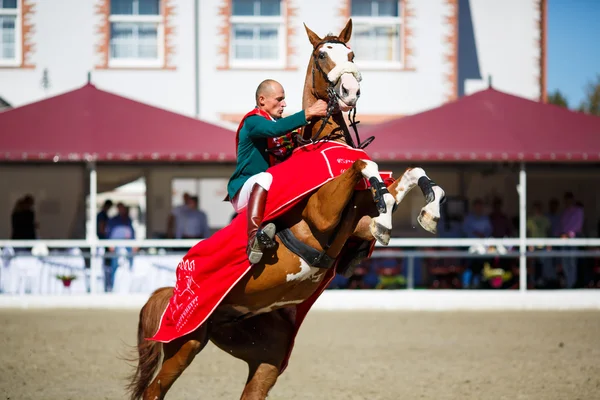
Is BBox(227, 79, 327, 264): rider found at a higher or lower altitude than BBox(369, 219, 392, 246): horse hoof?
higher

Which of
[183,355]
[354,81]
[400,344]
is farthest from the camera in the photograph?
[400,344]

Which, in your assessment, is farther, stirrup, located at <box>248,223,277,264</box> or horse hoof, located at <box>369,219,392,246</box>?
stirrup, located at <box>248,223,277,264</box>

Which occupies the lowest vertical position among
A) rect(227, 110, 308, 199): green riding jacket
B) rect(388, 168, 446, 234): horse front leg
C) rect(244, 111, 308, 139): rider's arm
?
rect(388, 168, 446, 234): horse front leg

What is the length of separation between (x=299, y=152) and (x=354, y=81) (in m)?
0.59

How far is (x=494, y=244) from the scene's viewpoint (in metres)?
15.7

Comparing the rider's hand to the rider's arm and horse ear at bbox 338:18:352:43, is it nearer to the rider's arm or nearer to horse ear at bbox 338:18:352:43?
the rider's arm

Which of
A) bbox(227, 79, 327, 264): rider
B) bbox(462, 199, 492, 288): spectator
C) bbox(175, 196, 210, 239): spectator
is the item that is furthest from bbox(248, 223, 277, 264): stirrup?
bbox(462, 199, 492, 288): spectator

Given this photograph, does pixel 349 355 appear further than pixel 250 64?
No

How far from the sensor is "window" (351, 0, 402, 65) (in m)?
22.3

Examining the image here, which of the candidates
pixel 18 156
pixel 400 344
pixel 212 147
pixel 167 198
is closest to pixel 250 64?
pixel 167 198

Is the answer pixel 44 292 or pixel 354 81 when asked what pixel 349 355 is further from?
pixel 44 292

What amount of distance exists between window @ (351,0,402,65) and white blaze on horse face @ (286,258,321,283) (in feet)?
57.1

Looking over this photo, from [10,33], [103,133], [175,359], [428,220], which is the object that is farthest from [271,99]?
[10,33]

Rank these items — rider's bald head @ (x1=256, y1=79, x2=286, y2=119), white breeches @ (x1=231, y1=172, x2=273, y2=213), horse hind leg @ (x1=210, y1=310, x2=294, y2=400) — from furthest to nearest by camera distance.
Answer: horse hind leg @ (x1=210, y1=310, x2=294, y2=400)
rider's bald head @ (x1=256, y1=79, x2=286, y2=119)
white breeches @ (x1=231, y1=172, x2=273, y2=213)
